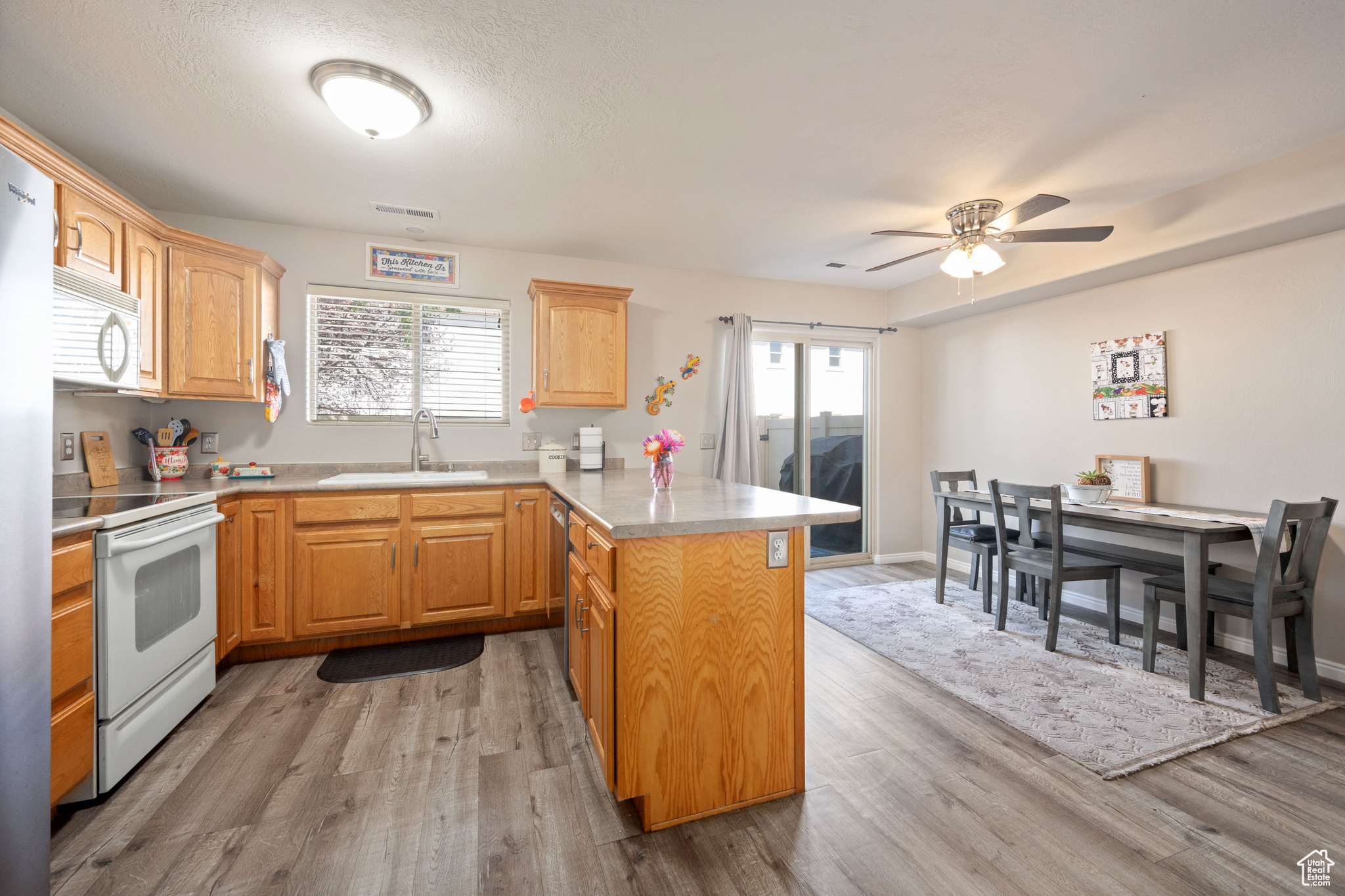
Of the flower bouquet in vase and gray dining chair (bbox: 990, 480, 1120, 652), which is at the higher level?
the flower bouquet in vase

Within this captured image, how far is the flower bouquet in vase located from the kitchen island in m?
0.10

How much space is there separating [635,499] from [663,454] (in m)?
0.44

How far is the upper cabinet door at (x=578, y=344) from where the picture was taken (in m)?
3.64

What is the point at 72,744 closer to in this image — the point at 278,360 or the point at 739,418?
the point at 278,360

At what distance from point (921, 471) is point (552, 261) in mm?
3795

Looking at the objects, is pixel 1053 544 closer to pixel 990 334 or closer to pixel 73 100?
pixel 990 334

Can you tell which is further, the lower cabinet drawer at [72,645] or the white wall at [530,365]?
the white wall at [530,365]

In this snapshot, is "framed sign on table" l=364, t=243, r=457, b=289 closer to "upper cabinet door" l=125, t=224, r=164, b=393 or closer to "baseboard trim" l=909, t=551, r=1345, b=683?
"upper cabinet door" l=125, t=224, r=164, b=393

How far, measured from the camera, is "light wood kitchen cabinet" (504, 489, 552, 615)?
3291 millimetres

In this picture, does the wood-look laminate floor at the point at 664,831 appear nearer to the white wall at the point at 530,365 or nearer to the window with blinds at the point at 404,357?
the white wall at the point at 530,365

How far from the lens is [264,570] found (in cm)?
285

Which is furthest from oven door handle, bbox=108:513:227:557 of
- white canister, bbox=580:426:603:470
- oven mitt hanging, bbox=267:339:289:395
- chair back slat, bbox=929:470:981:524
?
chair back slat, bbox=929:470:981:524

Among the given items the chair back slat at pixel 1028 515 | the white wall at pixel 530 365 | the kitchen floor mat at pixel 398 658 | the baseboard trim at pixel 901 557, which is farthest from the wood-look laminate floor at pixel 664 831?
the baseboard trim at pixel 901 557

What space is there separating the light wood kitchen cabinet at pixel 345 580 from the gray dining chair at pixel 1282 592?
4.01m
